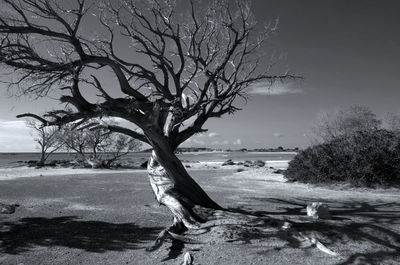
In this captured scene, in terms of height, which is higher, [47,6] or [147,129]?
[47,6]

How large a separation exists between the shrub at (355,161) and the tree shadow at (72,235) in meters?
13.3

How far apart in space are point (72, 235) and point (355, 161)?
15.4 meters

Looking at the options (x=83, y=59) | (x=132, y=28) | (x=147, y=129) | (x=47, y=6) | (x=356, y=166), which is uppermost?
(x=132, y=28)

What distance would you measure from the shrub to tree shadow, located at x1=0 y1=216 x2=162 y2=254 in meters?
13.3

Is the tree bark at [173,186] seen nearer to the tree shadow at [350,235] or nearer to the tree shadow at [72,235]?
the tree shadow at [72,235]

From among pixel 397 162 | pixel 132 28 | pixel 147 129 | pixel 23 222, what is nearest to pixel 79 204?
pixel 23 222

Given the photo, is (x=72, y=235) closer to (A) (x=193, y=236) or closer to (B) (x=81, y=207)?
(A) (x=193, y=236)

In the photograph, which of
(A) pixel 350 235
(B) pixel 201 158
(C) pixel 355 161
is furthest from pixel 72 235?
→ (B) pixel 201 158

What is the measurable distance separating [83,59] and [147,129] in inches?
97.7

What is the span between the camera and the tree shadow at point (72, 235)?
6805mm

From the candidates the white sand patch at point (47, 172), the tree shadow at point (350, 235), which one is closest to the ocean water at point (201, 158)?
the white sand patch at point (47, 172)

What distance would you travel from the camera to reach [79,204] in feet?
38.5

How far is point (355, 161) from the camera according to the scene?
17156 millimetres

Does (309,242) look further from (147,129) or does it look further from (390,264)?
(147,129)
